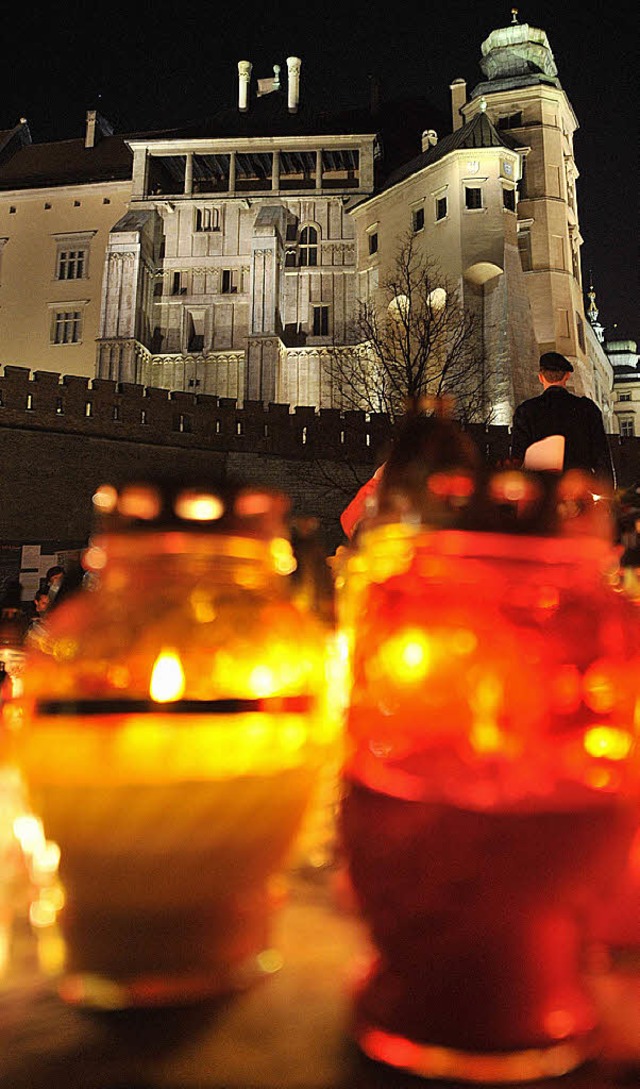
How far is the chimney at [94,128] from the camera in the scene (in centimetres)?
4312

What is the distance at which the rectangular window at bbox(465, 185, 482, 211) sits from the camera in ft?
103

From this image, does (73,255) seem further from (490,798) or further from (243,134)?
(490,798)

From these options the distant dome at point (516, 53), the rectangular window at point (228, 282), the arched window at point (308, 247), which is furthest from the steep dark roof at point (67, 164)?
the distant dome at point (516, 53)

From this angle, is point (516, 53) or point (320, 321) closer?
point (320, 321)

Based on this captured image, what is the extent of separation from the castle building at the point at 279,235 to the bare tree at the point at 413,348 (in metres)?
0.75

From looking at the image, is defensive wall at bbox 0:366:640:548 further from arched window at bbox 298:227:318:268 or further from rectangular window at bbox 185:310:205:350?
arched window at bbox 298:227:318:268

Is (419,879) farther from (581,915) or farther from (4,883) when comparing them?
(4,883)

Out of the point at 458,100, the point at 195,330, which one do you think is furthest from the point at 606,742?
the point at 458,100

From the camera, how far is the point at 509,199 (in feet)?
104

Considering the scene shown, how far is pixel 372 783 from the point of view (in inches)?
30.0

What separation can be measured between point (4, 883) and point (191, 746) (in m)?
0.58

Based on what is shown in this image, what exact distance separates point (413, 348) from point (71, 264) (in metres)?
20.1

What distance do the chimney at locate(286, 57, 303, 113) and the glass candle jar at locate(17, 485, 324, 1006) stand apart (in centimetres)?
4646

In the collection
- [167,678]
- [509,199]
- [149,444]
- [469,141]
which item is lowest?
[167,678]
